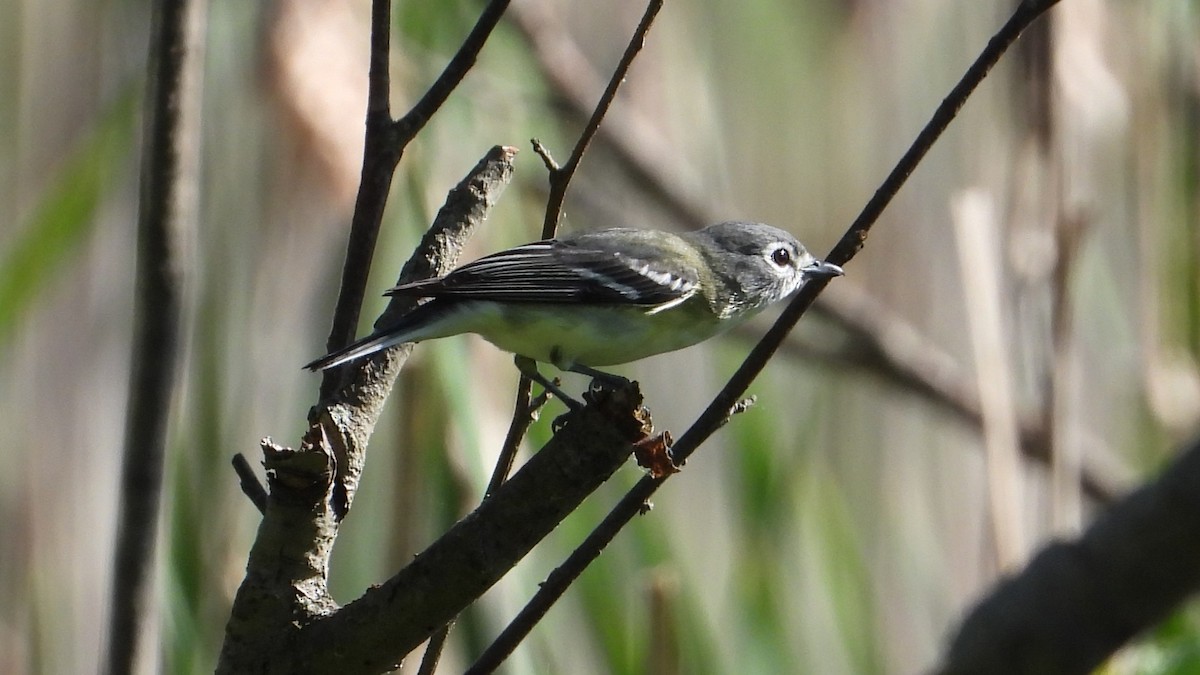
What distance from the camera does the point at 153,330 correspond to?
53.9 inches

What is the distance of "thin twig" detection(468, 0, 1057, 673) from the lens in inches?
42.9

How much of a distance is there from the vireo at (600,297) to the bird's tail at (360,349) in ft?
0.32

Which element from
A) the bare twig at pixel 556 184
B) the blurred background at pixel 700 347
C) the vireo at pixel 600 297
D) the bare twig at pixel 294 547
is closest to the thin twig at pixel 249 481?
the bare twig at pixel 294 547

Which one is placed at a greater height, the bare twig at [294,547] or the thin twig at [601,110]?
the thin twig at [601,110]

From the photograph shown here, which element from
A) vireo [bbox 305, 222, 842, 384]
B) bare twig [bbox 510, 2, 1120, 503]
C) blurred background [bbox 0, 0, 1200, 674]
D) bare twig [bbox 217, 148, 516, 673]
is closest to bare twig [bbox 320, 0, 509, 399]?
bare twig [bbox 217, 148, 516, 673]

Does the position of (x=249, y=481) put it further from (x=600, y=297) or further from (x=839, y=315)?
(x=839, y=315)

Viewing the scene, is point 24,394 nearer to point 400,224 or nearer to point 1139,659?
point 400,224

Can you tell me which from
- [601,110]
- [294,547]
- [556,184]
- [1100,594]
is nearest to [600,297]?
[556,184]

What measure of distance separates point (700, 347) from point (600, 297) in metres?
1.32

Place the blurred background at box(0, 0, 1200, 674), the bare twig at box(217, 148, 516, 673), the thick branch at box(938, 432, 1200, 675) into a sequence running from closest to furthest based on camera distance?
the thick branch at box(938, 432, 1200, 675), the bare twig at box(217, 148, 516, 673), the blurred background at box(0, 0, 1200, 674)

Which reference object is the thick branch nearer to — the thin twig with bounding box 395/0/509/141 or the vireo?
the thin twig with bounding box 395/0/509/141

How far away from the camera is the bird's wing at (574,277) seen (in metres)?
1.85

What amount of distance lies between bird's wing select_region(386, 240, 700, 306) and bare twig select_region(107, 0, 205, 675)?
0.46 m

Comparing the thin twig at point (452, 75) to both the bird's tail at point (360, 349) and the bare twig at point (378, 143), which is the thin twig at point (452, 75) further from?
the bird's tail at point (360, 349)
